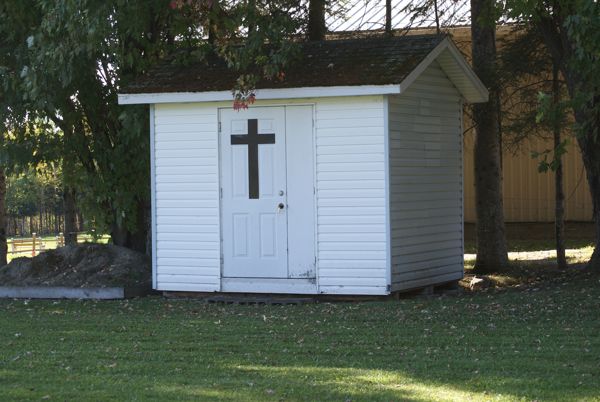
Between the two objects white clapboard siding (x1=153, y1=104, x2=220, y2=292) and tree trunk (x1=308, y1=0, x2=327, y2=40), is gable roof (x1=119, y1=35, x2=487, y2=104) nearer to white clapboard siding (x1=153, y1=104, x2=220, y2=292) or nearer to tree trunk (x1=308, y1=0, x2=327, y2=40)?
white clapboard siding (x1=153, y1=104, x2=220, y2=292)

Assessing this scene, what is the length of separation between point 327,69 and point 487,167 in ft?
16.8

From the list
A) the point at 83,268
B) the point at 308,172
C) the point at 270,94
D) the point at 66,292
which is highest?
the point at 270,94

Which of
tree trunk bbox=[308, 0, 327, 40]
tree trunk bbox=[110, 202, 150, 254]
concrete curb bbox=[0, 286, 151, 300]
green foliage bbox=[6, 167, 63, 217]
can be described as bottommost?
concrete curb bbox=[0, 286, 151, 300]

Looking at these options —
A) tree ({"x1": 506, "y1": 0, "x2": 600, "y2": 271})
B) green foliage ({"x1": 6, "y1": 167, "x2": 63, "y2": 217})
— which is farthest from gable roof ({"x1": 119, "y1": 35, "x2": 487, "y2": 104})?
green foliage ({"x1": 6, "y1": 167, "x2": 63, "y2": 217})

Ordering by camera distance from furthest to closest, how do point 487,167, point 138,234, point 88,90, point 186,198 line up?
1. point 487,167
2. point 138,234
3. point 88,90
4. point 186,198

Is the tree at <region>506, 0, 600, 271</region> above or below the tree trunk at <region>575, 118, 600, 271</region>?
above

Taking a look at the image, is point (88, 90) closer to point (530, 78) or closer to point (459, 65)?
point (459, 65)

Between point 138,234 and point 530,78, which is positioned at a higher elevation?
point 530,78

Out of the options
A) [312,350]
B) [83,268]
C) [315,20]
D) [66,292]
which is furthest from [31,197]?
[312,350]

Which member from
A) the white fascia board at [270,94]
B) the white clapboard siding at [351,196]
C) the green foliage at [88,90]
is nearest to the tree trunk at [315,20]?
the green foliage at [88,90]

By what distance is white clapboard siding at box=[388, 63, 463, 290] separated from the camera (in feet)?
45.1

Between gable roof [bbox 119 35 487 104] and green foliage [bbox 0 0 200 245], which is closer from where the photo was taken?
gable roof [bbox 119 35 487 104]

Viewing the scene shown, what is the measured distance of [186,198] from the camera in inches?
571

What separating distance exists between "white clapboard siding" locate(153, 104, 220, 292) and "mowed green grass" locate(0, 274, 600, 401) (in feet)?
2.71
